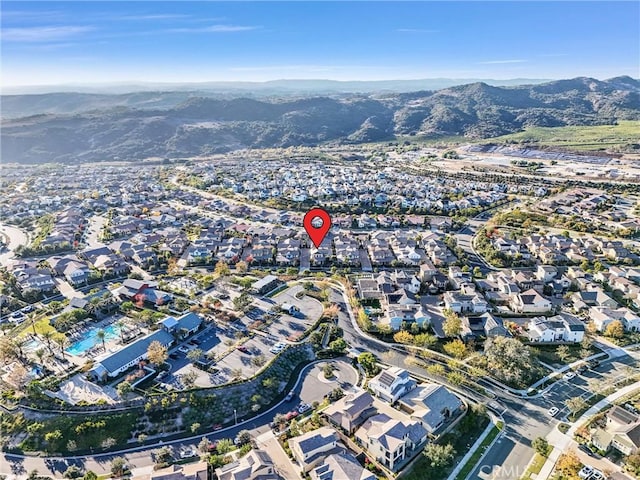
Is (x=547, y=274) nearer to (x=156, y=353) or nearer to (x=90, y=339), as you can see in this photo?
(x=156, y=353)

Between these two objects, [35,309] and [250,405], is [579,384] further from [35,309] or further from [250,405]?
[35,309]

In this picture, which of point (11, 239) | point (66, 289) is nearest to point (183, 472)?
point (66, 289)

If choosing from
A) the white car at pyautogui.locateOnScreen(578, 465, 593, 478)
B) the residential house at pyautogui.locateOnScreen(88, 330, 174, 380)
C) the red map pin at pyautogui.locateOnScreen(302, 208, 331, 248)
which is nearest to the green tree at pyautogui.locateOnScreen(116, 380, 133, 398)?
the residential house at pyautogui.locateOnScreen(88, 330, 174, 380)

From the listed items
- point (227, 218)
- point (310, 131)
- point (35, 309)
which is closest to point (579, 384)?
point (35, 309)

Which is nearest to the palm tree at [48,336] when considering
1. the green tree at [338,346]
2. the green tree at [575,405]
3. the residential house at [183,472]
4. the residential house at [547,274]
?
the residential house at [183,472]

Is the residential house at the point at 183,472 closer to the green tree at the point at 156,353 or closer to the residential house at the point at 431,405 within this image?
the green tree at the point at 156,353

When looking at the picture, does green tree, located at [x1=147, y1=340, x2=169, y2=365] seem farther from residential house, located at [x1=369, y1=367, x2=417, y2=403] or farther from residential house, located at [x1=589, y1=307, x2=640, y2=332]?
residential house, located at [x1=589, y1=307, x2=640, y2=332]
